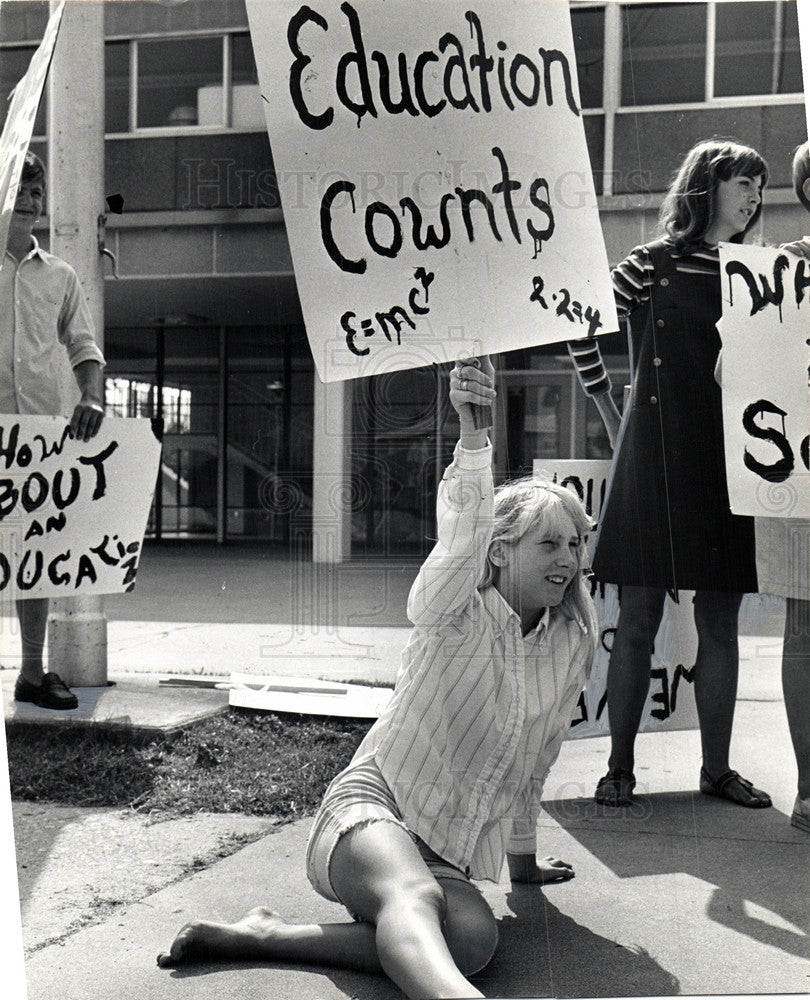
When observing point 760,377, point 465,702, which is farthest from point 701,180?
point 465,702

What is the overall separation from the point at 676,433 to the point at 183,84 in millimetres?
1137

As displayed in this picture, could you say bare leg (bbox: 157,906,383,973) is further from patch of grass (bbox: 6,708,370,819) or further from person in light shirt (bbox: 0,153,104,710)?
person in light shirt (bbox: 0,153,104,710)

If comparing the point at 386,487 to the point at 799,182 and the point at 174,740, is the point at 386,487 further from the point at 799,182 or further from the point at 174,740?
the point at 799,182

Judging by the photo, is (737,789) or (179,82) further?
(737,789)

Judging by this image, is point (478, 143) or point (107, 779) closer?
point (478, 143)

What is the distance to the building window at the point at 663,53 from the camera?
199cm

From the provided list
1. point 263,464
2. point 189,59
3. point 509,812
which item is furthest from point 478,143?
point 509,812

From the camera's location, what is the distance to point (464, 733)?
6.44 feet

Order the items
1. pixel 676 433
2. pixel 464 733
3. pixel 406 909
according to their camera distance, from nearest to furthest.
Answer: pixel 406 909
pixel 464 733
pixel 676 433

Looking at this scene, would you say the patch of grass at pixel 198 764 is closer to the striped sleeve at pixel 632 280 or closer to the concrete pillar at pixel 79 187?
the concrete pillar at pixel 79 187

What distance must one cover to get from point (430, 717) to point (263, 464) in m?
0.56

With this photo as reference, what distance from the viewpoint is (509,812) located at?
6.55ft

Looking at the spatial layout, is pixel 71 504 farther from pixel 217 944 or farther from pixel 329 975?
pixel 329 975

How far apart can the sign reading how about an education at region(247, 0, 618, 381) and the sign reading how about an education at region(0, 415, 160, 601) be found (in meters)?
0.46
